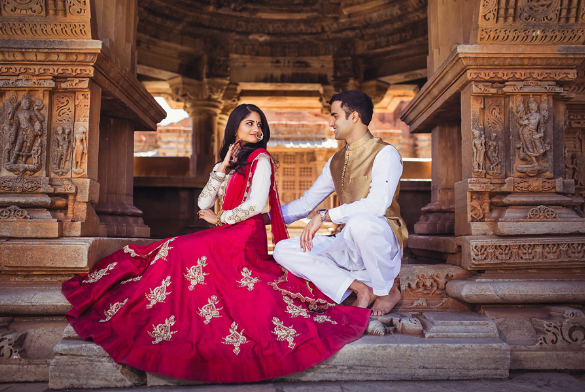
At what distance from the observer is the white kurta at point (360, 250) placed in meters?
3.11

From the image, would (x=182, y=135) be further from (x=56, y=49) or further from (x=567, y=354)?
(x=567, y=354)


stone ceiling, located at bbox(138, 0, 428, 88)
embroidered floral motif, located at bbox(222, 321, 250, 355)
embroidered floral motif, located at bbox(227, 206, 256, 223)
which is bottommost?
embroidered floral motif, located at bbox(222, 321, 250, 355)

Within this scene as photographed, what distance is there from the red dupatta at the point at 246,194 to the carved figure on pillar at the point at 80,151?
106cm

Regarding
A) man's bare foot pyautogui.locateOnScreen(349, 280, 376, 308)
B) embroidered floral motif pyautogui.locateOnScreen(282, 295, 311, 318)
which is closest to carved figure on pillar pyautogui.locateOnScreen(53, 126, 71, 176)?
embroidered floral motif pyautogui.locateOnScreen(282, 295, 311, 318)

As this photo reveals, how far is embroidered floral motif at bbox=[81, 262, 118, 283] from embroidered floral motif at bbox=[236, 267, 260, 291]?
34.6 inches

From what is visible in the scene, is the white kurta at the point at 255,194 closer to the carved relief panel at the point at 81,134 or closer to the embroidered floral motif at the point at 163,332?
the embroidered floral motif at the point at 163,332

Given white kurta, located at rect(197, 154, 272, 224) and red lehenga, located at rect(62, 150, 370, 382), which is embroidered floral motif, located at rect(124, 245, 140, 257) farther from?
white kurta, located at rect(197, 154, 272, 224)

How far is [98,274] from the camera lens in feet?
10.4

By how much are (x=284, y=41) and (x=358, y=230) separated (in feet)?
24.2

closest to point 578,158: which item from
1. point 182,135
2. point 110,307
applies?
point 110,307

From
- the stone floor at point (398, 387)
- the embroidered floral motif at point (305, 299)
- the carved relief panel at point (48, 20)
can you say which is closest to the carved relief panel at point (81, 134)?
the carved relief panel at point (48, 20)

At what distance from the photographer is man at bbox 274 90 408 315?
314cm

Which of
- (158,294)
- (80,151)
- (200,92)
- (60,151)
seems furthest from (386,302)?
(200,92)

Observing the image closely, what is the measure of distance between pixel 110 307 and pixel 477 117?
2.96m
